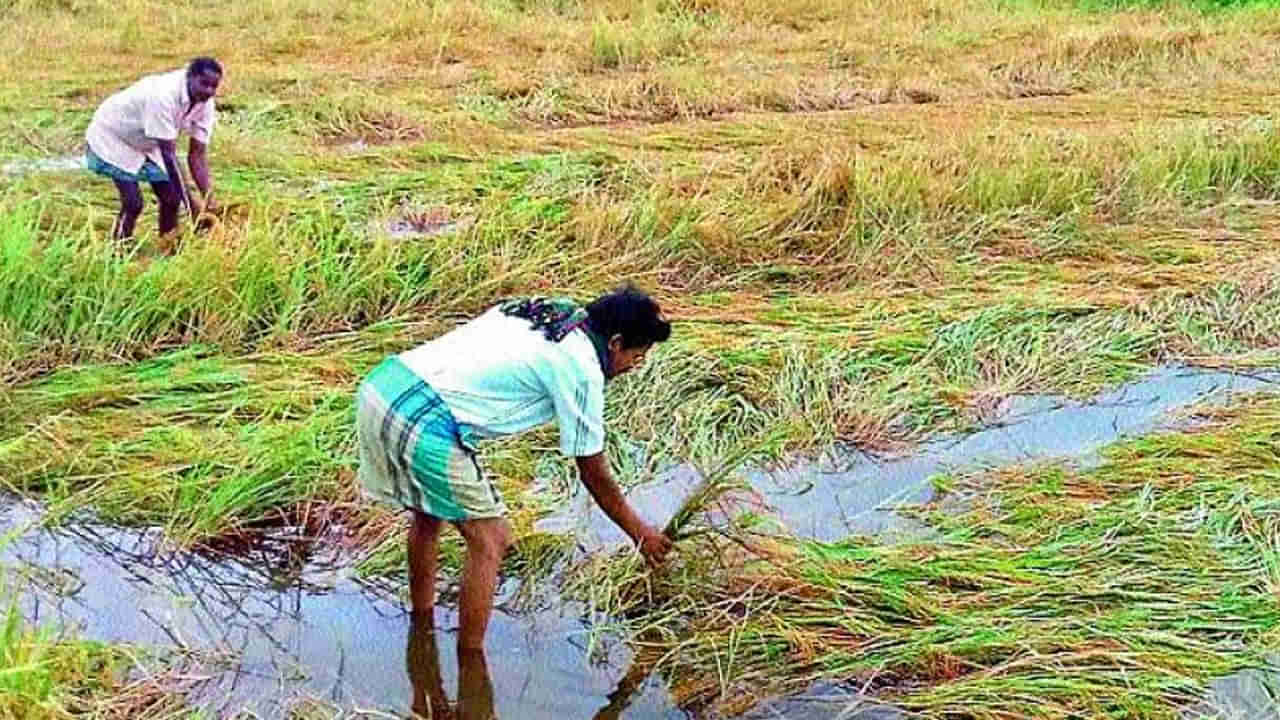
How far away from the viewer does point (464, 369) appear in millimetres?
3242

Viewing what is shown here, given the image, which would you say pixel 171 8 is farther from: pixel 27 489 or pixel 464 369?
pixel 464 369

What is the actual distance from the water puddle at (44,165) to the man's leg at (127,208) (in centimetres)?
161

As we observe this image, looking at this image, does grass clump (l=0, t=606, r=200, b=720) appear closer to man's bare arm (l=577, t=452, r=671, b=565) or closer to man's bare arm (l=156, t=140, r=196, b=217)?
man's bare arm (l=577, t=452, r=671, b=565)

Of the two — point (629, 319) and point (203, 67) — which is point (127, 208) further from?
point (629, 319)

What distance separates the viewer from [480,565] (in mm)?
3379

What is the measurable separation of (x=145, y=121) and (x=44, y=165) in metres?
2.26

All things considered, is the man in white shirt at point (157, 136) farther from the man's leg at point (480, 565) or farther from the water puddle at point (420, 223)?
the man's leg at point (480, 565)

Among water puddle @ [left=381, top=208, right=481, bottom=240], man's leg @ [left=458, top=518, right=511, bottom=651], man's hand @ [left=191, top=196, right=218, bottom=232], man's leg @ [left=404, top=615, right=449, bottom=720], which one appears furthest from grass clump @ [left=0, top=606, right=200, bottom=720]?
water puddle @ [left=381, top=208, right=481, bottom=240]

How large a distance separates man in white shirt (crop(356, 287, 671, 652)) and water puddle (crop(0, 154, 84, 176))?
202 inches

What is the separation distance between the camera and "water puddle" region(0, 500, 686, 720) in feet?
11.3

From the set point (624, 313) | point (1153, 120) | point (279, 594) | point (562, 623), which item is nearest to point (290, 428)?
point (279, 594)

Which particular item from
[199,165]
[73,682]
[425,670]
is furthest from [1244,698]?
[199,165]

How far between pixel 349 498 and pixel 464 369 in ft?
3.86

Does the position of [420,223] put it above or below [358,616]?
above
